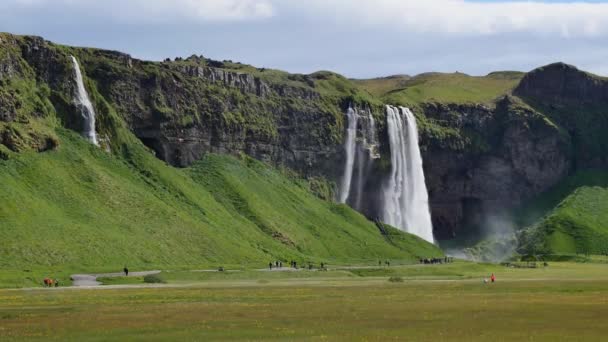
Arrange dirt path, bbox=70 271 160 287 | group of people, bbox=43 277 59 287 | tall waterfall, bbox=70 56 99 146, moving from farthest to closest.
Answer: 1. tall waterfall, bbox=70 56 99 146
2. dirt path, bbox=70 271 160 287
3. group of people, bbox=43 277 59 287

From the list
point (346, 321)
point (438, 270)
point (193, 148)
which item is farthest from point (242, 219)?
point (346, 321)

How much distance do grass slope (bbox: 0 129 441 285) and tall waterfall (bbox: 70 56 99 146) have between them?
4127mm

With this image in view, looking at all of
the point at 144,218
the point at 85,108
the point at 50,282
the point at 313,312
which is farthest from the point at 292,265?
the point at 313,312

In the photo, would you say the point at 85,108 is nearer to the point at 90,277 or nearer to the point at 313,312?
the point at 90,277

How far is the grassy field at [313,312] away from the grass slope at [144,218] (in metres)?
28.9

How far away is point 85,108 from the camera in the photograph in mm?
174375

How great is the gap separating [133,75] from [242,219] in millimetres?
30461

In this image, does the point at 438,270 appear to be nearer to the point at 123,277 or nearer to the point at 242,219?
the point at 242,219

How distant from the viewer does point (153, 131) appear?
629 ft

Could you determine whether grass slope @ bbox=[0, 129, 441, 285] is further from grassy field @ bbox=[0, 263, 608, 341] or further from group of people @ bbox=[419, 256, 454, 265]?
grassy field @ bbox=[0, 263, 608, 341]

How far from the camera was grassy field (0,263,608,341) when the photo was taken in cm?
6234

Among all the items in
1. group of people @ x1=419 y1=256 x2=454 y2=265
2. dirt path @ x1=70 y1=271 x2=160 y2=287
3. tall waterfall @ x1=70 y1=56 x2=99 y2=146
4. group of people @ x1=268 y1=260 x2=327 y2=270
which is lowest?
group of people @ x1=419 y1=256 x2=454 y2=265

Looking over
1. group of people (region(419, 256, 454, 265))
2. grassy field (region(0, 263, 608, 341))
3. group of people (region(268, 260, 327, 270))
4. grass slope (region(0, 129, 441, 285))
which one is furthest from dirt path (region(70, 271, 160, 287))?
group of people (region(419, 256, 454, 265))

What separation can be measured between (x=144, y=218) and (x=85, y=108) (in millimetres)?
27407
